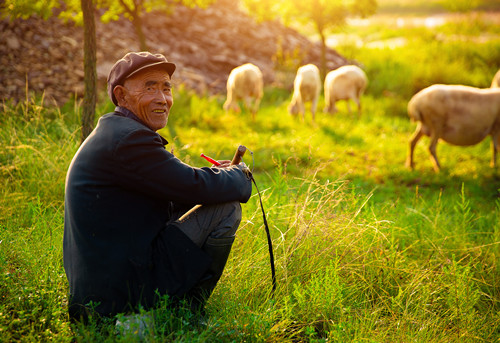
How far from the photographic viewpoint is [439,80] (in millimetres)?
13734

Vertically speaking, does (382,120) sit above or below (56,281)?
below

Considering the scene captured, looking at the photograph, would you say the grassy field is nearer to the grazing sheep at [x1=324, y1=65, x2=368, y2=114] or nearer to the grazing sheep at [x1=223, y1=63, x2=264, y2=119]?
the grazing sheep at [x1=223, y1=63, x2=264, y2=119]

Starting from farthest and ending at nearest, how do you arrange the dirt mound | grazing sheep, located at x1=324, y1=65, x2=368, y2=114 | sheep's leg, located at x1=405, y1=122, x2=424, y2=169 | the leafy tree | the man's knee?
the leafy tree < grazing sheep, located at x1=324, y1=65, x2=368, y2=114 < the dirt mound < sheep's leg, located at x1=405, y1=122, x2=424, y2=169 < the man's knee

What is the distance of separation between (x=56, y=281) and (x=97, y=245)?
0.80 m

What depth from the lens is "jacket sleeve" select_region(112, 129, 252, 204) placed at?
2.49 meters

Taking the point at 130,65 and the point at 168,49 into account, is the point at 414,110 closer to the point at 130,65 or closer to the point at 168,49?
the point at 130,65

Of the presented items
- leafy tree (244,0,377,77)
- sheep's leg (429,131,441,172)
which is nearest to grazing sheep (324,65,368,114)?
leafy tree (244,0,377,77)

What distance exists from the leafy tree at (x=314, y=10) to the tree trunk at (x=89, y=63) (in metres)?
9.54

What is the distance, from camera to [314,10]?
14516 mm

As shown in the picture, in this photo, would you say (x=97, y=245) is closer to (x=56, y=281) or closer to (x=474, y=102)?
(x=56, y=281)

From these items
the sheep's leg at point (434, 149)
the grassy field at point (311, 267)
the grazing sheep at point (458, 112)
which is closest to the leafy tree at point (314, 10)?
the grazing sheep at point (458, 112)

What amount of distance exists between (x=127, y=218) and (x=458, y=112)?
21.7 ft

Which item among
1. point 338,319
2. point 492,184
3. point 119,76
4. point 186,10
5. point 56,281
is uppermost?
point 186,10

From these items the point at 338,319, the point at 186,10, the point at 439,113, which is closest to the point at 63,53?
the point at 186,10
